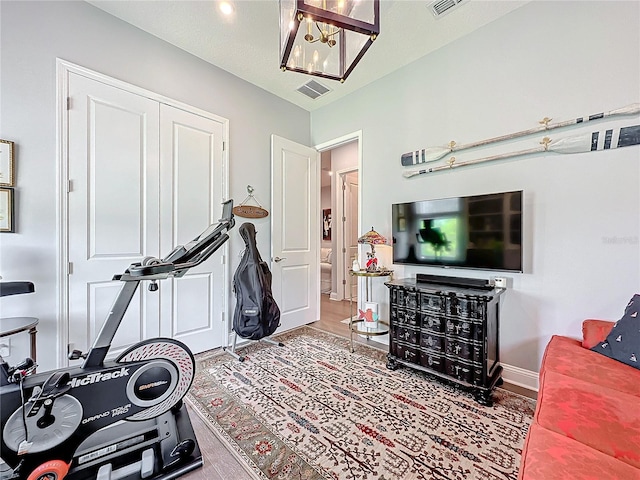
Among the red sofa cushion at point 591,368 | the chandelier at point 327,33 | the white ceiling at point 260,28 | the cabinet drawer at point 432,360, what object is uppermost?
the white ceiling at point 260,28

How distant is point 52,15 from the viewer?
201 centimetres

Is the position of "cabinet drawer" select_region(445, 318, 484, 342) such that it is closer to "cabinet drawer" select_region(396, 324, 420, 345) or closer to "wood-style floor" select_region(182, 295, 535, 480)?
"cabinet drawer" select_region(396, 324, 420, 345)

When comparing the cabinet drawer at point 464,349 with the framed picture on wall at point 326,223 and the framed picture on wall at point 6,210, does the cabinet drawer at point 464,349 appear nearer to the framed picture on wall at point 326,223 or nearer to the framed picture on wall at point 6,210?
the framed picture on wall at point 6,210

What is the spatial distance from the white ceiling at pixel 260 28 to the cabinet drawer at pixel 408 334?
266cm

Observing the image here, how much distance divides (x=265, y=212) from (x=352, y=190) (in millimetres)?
2573

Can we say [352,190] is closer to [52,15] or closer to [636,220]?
[636,220]

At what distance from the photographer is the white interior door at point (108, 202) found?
2.10m

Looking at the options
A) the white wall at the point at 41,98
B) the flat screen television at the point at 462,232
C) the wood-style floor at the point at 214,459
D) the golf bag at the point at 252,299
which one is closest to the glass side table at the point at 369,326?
the flat screen television at the point at 462,232

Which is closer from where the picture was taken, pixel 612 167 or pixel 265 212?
pixel 612 167

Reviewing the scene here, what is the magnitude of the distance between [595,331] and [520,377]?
0.73m

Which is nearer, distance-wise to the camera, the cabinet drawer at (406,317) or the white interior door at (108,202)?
the white interior door at (108,202)

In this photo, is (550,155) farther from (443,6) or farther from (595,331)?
(443,6)

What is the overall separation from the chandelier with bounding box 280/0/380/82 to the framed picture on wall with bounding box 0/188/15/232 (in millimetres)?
2043

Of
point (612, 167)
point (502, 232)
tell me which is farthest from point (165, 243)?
point (612, 167)
